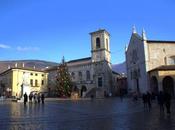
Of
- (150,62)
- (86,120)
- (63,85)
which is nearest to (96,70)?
(63,85)

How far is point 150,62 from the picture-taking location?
55.9m

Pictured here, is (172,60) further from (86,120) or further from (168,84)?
(86,120)

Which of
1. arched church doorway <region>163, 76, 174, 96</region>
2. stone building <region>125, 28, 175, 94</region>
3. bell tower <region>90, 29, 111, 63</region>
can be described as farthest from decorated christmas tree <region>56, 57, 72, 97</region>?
arched church doorway <region>163, 76, 174, 96</region>

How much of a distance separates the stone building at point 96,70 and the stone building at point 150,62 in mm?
12508

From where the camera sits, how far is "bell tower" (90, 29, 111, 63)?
248 feet

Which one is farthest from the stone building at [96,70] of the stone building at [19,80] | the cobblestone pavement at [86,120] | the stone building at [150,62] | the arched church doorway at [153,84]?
A: the cobblestone pavement at [86,120]

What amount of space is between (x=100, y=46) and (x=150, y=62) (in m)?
23.5

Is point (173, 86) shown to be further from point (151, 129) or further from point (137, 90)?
point (151, 129)

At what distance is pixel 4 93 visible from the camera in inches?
3403

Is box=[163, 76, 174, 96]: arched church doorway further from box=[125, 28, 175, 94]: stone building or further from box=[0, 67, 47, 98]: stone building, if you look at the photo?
box=[0, 67, 47, 98]: stone building

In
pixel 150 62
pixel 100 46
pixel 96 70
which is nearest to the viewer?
pixel 150 62

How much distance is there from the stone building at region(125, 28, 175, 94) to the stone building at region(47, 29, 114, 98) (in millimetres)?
12508

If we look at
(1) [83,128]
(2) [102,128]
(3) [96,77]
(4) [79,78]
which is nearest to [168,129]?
(2) [102,128]

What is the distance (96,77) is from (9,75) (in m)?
29.1
